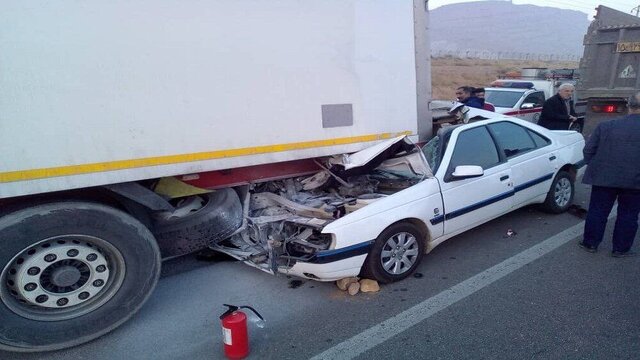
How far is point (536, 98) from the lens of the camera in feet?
35.1

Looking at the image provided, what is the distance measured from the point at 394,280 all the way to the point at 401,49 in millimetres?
2490

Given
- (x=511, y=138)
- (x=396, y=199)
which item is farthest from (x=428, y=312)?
(x=511, y=138)

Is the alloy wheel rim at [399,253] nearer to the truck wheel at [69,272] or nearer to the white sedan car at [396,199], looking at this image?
the white sedan car at [396,199]

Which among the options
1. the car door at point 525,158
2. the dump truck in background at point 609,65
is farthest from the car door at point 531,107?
the car door at point 525,158

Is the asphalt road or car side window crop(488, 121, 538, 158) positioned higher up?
car side window crop(488, 121, 538, 158)

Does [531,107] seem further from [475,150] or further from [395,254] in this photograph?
[395,254]

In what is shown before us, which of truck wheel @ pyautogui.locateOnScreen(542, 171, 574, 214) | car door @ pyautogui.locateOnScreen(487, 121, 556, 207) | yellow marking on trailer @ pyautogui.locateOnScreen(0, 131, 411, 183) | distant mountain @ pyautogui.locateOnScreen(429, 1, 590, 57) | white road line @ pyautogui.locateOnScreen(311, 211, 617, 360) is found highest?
distant mountain @ pyautogui.locateOnScreen(429, 1, 590, 57)

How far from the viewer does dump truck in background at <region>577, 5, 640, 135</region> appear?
310 inches

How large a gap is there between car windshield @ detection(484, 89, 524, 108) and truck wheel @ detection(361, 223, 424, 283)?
296 inches

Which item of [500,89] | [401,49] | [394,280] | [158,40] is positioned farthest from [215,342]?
[500,89]

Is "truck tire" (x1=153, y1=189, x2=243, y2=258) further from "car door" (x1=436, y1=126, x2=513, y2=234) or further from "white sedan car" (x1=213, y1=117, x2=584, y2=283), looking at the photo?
A: "car door" (x1=436, y1=126, x2=513, y2=234)

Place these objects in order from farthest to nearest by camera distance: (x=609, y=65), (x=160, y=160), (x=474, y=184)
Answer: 1. (x=609, y=65)
2. (x=474, y=184)
3. (x=160, y=160)

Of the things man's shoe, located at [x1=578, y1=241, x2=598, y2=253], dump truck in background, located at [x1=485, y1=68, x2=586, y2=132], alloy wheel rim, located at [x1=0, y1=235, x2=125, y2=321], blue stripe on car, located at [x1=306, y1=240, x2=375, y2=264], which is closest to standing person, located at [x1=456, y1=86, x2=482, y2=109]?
dump truck in background, located at [x1=485, y1=68, x2=586, y2=132]

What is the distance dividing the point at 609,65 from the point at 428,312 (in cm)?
725
